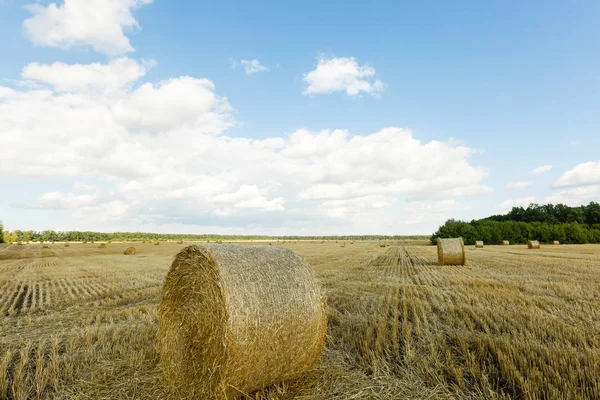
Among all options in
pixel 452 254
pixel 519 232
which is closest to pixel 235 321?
pixel 452 254

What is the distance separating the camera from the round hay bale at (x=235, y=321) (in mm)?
3877

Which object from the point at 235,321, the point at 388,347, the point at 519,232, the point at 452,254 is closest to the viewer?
the point at 235,321

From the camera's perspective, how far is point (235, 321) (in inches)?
151

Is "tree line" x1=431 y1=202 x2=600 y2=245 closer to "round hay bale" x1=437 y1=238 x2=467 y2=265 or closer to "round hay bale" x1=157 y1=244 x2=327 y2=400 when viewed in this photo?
"round hay bale" x1=437 y1=238 x2=467 y2=265

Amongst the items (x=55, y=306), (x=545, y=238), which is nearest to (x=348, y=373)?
(x=55, y=306)

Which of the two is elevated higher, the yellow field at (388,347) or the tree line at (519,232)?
the tree line at (519,232)

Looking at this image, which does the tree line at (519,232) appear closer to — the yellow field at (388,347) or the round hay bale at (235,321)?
the yellow field at (388,347)

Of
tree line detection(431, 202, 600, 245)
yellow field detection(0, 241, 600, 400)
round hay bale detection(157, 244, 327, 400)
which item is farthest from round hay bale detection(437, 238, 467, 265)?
tree line detection(431, 202, 600, 245)

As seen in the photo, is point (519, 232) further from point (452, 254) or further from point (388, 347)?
point (388, 347)

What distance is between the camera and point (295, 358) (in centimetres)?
438

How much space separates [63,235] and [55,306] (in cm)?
A: 11831

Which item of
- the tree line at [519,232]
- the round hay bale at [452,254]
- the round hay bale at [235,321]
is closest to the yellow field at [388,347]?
the round hay bale at [235,321]

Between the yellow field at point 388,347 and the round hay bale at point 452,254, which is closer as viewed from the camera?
the yellow field at point 388,347

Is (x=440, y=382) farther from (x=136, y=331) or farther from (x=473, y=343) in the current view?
(x=136, y=331)
